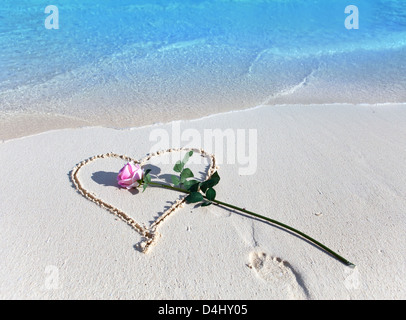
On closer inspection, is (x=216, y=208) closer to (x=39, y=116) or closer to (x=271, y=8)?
(x=39, y=116)

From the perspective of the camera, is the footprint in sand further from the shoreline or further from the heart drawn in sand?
the shoreline

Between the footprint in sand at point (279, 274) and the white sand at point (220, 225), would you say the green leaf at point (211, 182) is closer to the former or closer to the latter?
the white sand at point (220, 225)

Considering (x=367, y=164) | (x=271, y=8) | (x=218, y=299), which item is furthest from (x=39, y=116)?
(x=271, y=8)

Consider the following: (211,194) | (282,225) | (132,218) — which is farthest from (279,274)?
(132,218)
